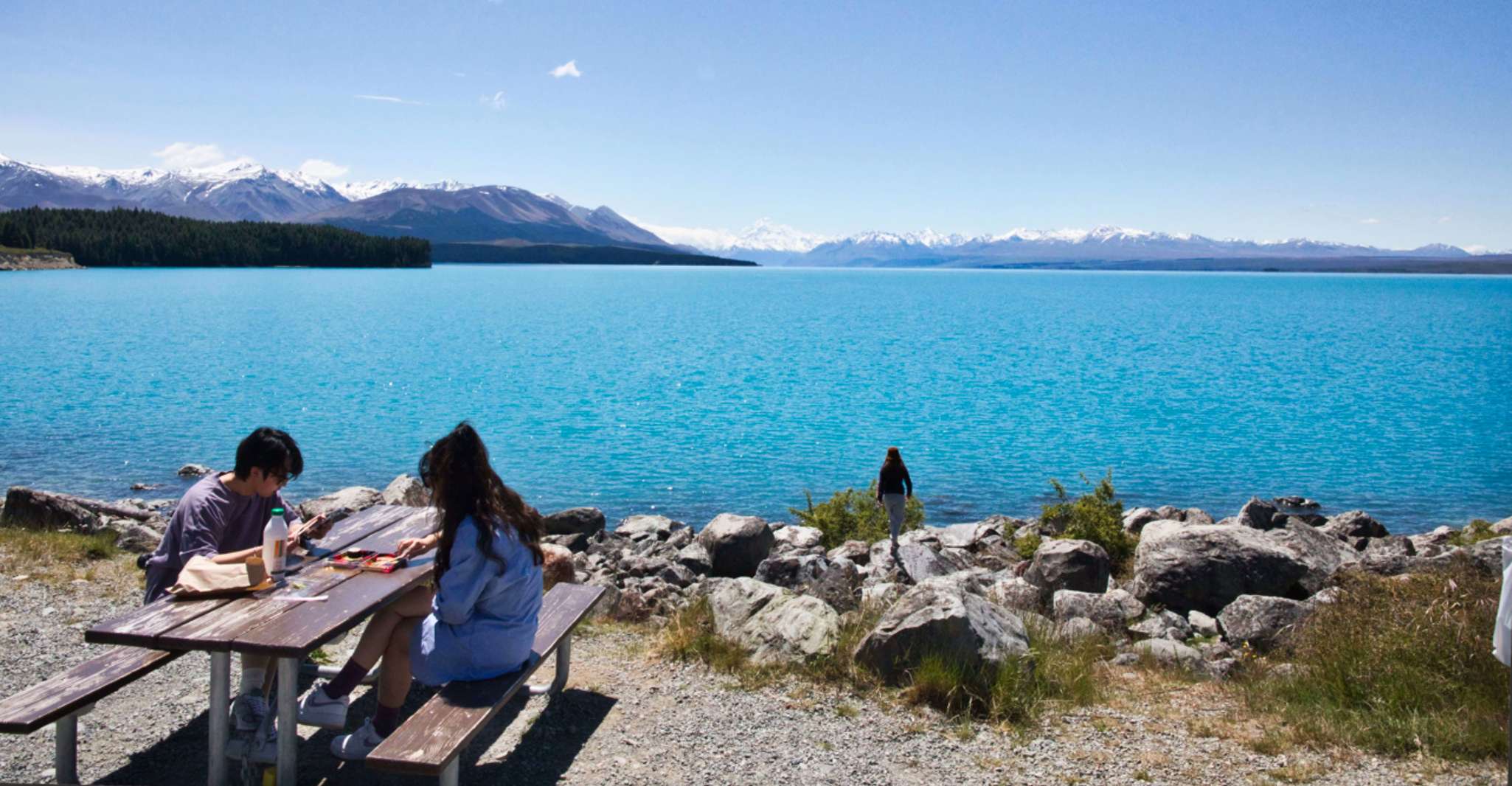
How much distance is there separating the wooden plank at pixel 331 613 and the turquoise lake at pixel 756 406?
46.8 ft

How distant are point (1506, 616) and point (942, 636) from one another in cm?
364

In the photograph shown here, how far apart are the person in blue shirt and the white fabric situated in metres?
4.76

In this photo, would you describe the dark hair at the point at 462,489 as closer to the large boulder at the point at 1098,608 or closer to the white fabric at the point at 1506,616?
the white fabric at the point at 1506,616

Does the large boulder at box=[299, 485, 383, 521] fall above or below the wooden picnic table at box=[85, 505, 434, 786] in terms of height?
below

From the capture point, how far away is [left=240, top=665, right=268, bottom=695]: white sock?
6.12 m

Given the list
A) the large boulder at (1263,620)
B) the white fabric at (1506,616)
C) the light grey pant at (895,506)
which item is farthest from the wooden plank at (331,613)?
the light grey pant at (895,506)

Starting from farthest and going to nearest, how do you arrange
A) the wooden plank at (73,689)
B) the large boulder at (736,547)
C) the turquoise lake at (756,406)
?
the turquoise lake at (756,406) < the large boulder at (736,547) < the wooden plank at (73,689)

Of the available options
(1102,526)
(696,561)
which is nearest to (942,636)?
(696,561)

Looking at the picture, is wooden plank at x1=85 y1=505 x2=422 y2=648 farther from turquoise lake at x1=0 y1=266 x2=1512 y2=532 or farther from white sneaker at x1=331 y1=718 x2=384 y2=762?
turquoise lake at x1=0 y1=266 x2=1512 y2=532

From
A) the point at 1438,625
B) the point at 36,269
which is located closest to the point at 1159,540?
the point at 1438,625

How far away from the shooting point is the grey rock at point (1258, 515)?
1844 cm

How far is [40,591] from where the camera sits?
939 cm

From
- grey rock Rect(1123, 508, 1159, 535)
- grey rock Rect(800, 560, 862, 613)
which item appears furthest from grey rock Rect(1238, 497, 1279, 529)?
grey rock Rect(800, 560, 862, 613)

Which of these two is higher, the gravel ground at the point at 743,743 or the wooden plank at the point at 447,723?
the wooden plank at the point at 447,723
